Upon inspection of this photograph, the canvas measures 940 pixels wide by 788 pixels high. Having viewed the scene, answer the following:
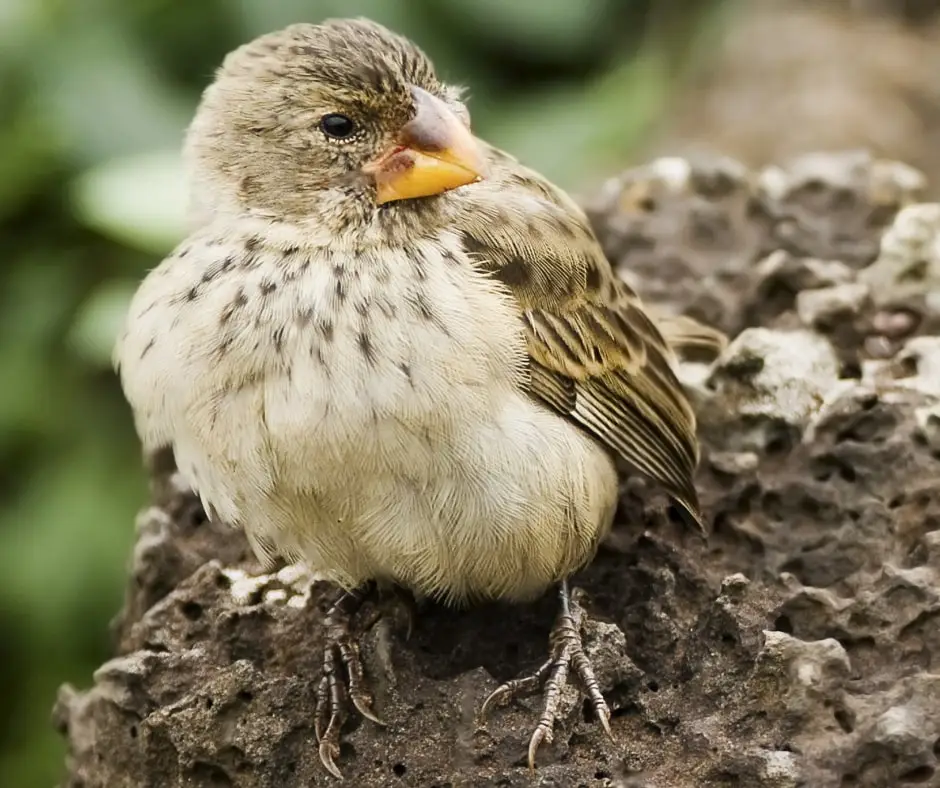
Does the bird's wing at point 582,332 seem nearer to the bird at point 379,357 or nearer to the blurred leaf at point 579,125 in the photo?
the bird at point 379,357

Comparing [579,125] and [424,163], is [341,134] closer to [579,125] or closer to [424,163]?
[424,163]

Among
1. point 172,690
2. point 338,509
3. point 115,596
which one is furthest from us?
point 115,596

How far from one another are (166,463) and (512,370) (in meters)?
1.15

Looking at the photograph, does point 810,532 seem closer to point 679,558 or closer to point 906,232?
point 679,558

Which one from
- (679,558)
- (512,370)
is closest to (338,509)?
(512,370)

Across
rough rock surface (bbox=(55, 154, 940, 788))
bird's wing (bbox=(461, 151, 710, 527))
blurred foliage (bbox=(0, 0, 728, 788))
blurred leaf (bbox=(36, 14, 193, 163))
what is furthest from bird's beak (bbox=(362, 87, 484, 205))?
blurred leaf (bbox=(36, 14, 193, 163))

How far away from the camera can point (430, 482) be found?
8.01 ft

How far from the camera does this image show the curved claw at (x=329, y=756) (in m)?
2.47

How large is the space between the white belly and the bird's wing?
91 mm

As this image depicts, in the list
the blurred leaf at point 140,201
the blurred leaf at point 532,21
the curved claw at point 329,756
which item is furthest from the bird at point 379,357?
the blurred leaf at point 532,21

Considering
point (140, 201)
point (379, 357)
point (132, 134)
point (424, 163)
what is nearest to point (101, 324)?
point (140, 201)

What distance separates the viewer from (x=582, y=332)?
2.77 metres

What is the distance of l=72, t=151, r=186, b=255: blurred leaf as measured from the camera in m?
3.95

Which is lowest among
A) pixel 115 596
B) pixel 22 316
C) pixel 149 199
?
pixel 115 596
